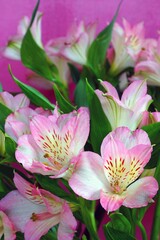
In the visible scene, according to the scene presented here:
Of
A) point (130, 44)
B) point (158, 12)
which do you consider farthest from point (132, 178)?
point (158, 12)

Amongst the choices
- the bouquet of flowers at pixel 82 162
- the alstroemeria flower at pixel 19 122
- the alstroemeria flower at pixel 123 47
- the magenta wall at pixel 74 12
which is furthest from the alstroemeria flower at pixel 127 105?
the magenta wall at pixel 74 12

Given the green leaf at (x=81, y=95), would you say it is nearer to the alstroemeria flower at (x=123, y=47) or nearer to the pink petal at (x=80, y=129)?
the alstroemeria flower at (x=123, y=47)

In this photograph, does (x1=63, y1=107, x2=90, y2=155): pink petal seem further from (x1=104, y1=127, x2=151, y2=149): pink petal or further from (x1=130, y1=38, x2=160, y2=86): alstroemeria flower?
(x1=130, y1=38, x2=160, y2=86): alstroemeria flower

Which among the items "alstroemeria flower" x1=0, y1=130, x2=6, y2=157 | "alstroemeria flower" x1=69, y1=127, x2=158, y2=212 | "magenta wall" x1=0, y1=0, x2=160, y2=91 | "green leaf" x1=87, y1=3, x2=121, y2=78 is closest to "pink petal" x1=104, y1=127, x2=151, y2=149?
"alstroemeria flower" x1=69, y1=127, x2=158, y2=212

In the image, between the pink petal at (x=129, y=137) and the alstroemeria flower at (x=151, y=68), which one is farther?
the alstroemeria flower at (x=151, y=68)

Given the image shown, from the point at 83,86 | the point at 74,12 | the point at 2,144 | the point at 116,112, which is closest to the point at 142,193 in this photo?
the point at 116,112

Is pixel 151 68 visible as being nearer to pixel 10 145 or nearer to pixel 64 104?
pixel 64 104
